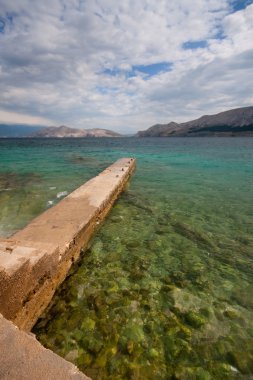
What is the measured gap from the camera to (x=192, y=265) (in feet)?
17.4

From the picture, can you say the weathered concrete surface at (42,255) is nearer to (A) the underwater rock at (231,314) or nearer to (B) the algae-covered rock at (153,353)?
(B) the algae-covered rock at (153,353)

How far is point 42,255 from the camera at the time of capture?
3.67 meters

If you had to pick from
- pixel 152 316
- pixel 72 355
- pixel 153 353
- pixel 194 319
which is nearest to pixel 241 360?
pixel 194 319

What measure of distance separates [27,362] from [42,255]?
5.48 feet

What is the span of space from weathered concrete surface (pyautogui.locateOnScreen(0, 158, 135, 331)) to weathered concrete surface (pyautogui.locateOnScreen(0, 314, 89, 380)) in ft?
2.24

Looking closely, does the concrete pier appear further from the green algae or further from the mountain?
the mountain

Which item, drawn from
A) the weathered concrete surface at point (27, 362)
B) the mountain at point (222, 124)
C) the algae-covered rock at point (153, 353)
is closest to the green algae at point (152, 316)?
the algae-covered rock at point (153, 353)

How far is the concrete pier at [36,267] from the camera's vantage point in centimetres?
227

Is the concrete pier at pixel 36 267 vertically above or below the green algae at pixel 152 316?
above

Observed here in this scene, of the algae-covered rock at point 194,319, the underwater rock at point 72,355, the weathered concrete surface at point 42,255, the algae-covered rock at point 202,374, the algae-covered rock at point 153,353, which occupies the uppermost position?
the weathered concrete surface at point 42,255

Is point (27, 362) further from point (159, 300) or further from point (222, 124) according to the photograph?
point (222, 124)

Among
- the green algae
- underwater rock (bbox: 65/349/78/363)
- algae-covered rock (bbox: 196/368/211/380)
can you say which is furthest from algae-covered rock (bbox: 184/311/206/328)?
underwater rock (bbox: 65/349/78/363)

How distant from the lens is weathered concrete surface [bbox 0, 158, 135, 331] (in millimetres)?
3037

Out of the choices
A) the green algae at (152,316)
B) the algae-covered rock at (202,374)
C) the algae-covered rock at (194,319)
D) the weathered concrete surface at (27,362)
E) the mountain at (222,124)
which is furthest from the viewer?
the mountain at (222,124)
